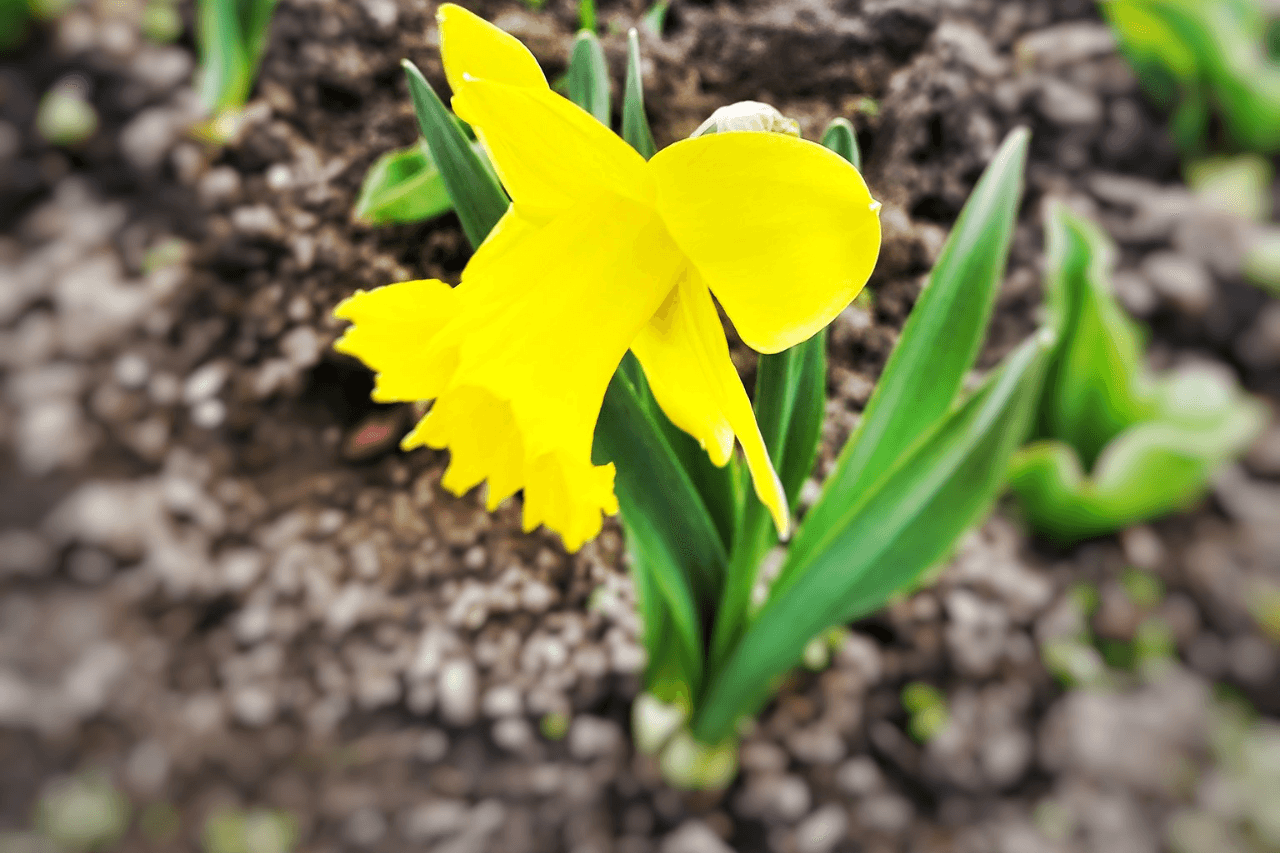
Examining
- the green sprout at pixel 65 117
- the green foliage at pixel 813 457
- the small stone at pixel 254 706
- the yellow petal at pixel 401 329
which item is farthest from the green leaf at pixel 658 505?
the green sprout at pixel 65 117

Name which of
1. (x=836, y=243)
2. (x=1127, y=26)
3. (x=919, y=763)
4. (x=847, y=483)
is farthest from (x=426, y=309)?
(x=1127, y=26)

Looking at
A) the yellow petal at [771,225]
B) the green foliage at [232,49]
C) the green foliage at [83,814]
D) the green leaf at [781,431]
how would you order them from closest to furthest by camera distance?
the yellow petal at [771,225], the green leaf at [781,431], the green foliage at [83,814], the green foliage at [232,49]

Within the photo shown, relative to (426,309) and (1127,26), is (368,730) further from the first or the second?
(1127,26)

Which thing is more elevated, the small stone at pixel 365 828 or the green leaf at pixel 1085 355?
the green leaf at pixel 1085 355

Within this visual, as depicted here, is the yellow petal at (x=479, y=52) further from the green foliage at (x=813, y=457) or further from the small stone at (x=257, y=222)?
the small stone at (x=257, y=222)

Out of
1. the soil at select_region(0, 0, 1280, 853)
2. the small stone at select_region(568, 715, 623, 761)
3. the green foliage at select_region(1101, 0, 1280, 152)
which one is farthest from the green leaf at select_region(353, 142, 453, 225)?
the green foliage at select_region(1101, 0, 1280, 152)

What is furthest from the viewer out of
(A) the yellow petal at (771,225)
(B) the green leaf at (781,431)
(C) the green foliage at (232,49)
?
(C) the green foliage at (232,49)
